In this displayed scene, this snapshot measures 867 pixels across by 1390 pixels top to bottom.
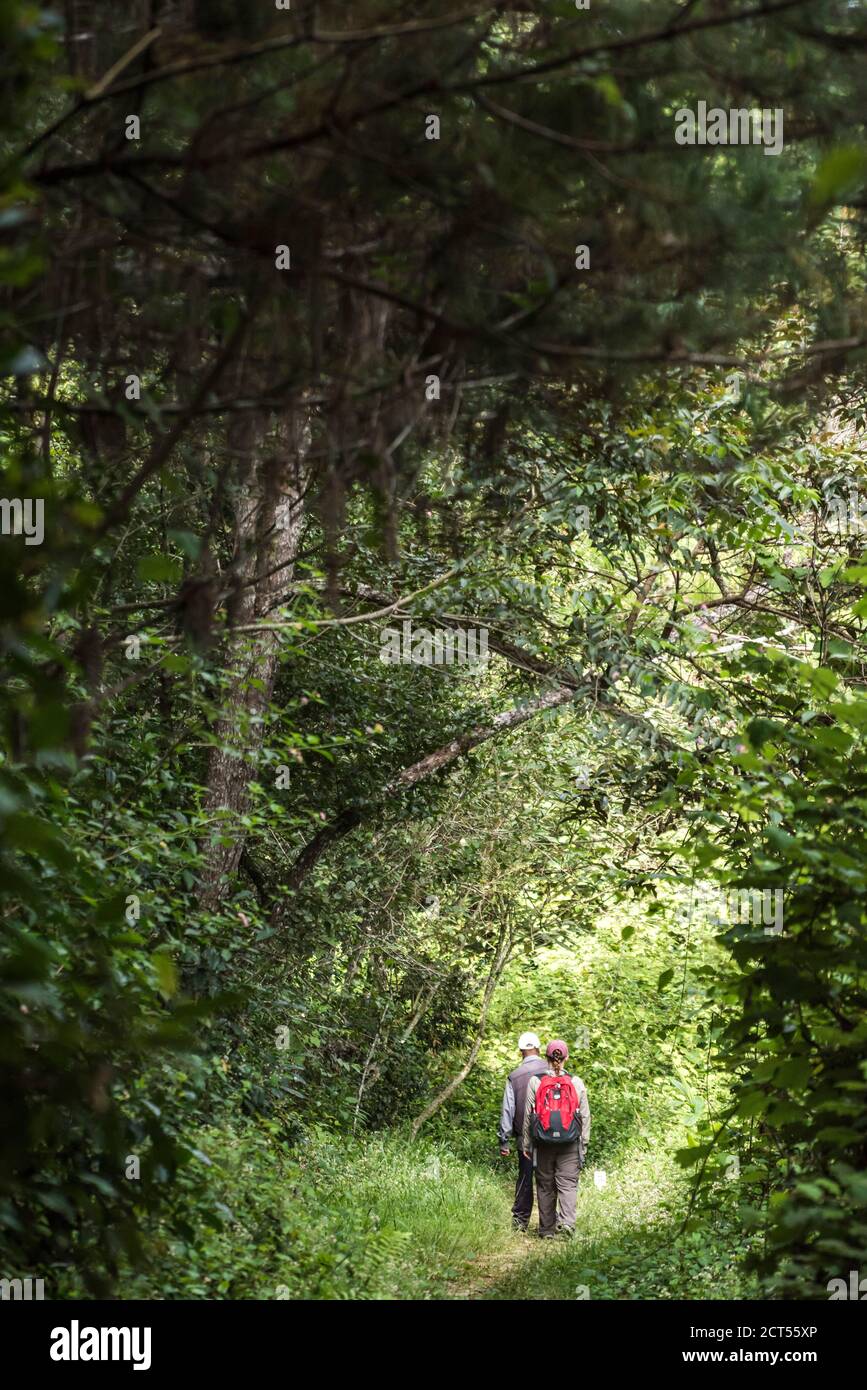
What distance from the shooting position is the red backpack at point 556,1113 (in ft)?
38.2

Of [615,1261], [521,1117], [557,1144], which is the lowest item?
[615,1261]

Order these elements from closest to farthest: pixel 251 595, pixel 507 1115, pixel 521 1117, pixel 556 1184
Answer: pixel 251 595 < pixel 556 1184 < pixel 521 1117 < pixel 507 1115

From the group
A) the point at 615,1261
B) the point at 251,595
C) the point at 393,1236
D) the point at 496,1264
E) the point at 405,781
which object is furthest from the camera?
the point at 405,781

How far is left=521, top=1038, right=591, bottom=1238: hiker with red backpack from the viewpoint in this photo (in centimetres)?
1165

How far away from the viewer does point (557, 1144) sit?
38.1 ft

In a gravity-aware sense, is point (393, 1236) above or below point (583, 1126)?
below

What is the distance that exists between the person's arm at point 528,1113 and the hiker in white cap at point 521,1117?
0.06 m

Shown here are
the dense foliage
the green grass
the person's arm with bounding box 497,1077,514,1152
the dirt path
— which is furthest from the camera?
the person's arm with bounding box 497,1077,514,1152

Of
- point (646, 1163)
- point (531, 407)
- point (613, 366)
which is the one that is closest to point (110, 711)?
point (531, 407)

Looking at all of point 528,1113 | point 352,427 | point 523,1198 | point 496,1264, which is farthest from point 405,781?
point 352,427

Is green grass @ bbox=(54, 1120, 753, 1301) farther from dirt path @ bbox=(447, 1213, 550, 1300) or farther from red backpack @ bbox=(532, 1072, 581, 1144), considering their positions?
red backpack @ bbox=(532, 1072, 581, 1144)

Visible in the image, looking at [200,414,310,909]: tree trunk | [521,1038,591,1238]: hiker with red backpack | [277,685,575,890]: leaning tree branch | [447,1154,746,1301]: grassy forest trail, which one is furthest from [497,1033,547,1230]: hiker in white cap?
[200,414,310,909]: tree trunk

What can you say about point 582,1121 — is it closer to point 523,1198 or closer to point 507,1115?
point 523,1198

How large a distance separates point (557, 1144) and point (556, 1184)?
44 centimetres
